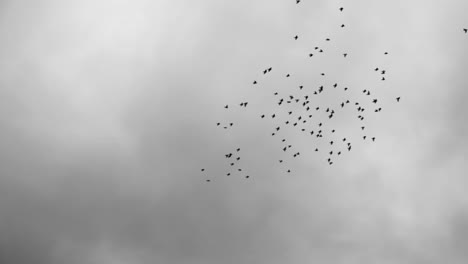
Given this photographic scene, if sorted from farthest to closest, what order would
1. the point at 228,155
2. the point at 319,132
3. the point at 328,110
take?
1. the point at 228,155
2. the point at 319,132
3. the point at 328,110

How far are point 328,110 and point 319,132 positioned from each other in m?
7.68

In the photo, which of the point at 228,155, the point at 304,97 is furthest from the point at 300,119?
the point at 228,155

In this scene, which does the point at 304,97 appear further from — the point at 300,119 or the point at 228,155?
the point at 228,155

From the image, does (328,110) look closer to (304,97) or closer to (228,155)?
(304,97)

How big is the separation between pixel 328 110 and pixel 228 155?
24.5 meters

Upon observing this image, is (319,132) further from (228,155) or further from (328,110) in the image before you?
(228,155)

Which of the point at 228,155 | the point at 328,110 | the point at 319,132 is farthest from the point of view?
the point at 228,155

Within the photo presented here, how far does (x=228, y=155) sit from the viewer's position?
4284 inches

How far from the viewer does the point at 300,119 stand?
94.8 m

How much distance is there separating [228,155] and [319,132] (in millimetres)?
19231

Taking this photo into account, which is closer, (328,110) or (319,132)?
(328,110)

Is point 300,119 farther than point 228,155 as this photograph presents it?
No

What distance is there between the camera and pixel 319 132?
99.5 metres

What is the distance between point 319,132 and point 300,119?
650 centimetres
